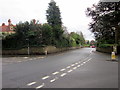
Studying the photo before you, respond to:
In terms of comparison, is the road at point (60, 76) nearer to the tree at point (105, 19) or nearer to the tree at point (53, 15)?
the tree at point (105, 19)

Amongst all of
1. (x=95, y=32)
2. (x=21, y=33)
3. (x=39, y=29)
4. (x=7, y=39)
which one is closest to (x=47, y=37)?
(x=39, y=29)

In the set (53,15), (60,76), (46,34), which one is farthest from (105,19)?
(60,76)

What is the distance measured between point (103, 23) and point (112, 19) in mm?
1650

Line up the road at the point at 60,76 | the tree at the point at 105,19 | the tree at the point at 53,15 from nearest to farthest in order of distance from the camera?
the road at the point at 60,76, the tree at the point at 105,19, the tree at the point at 53,15

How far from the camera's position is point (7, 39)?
29828mm

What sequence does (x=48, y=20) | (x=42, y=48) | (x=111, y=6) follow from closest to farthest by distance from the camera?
1. (x=42, y=48)
2. (x=111, y=6)
3. (x=48, y=20)

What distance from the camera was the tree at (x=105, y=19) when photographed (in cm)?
2842

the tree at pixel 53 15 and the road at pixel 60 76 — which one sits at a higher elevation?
the tree at pixel 53 15

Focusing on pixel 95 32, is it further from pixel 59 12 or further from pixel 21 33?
pixel 21 33

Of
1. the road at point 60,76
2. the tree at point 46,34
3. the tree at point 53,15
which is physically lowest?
the road at point 60,76

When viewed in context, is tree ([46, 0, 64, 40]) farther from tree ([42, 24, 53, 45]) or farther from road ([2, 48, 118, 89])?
road ([2, 48, 118, 89])

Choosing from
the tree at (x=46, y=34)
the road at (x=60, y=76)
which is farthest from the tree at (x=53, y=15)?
the road at (x=60, y=76)

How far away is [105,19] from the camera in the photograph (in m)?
28.8

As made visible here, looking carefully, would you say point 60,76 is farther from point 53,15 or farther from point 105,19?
point 53,15
